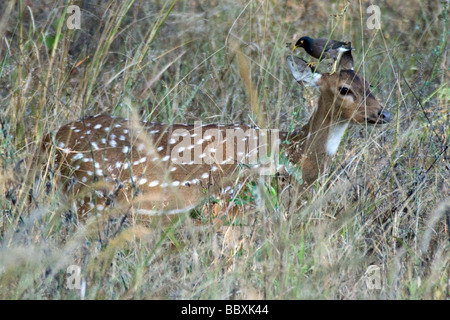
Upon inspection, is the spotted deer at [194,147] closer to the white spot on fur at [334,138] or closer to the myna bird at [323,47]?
the white spot on fur at [334,138]

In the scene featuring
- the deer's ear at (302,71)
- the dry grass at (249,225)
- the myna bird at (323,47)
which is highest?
the myna bird at (323,47)

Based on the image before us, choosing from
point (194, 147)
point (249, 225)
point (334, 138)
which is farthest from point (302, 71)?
point (249, 225)

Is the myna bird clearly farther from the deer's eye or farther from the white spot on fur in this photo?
the white spot on fur

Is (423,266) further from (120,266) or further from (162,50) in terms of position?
(162,50)

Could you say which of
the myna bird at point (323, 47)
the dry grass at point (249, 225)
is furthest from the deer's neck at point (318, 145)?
the myna bird at point (323, 47)

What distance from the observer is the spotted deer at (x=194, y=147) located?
4.47 metres

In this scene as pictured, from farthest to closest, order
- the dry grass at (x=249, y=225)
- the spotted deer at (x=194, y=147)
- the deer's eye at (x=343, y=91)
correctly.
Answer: the deer's eye at (x=343, y=91)
the spotted deer at (x=194, y=147)
the dry grass at (x=249, y=225)

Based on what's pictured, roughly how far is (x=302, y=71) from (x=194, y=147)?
32.9 inches

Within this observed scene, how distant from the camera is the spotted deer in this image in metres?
4.47

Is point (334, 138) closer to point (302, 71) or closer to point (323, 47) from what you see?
point (302, 71)

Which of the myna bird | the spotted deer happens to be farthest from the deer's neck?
the myna bird

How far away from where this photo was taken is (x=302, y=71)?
15.4 feet

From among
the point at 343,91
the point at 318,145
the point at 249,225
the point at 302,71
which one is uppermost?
the point at 302,71
